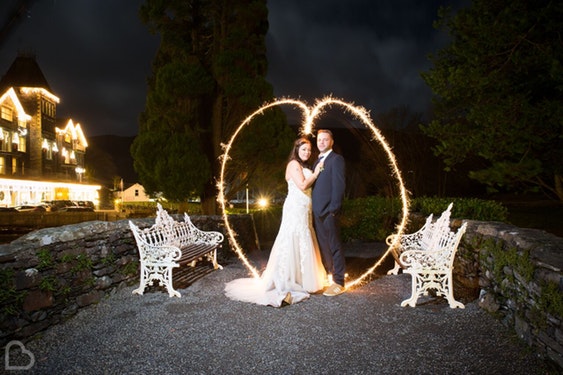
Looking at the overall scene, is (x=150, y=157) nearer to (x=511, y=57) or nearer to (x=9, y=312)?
(x=9, y=312)

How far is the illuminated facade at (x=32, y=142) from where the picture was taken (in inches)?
1419

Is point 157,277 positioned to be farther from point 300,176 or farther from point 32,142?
point 32,142

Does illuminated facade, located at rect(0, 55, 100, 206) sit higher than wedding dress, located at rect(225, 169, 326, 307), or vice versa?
illuminated facade, located at rect(0, 55, 100, 206)

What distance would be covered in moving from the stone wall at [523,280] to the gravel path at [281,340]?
0.20 m

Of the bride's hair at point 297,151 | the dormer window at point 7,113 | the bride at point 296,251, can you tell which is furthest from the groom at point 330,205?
the dormer window at point 7,113

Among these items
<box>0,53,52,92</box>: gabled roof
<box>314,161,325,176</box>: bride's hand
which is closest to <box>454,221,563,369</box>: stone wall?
<box>314,161,325,176</box>: bride's hand

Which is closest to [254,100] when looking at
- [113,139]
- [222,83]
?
[222,83]

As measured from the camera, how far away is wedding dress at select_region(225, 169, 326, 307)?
614cm

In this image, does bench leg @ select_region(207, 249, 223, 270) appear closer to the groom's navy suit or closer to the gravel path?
the gravel path

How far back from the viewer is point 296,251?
6320 mm

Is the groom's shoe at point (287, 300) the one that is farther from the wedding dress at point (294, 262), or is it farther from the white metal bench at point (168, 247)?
the white metal bench at point (168, 247)

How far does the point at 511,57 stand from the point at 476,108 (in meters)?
1.32

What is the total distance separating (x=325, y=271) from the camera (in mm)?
6773

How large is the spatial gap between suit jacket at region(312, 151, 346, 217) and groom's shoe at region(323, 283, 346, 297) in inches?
46.1
